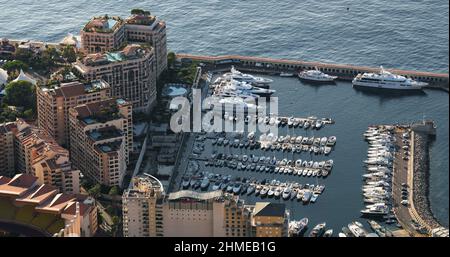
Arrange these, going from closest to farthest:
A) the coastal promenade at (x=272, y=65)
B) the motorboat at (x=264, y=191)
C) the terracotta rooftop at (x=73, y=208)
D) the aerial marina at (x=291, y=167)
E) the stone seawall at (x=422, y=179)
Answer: the terracotta rooftop at (x=73, y=208) < the stone seawall at (x=422, y=179) < the aerial marina at (x=291, y=167) < the motorboat at (x=264, y=191) < the coastal promenade at (x=272, y=65)

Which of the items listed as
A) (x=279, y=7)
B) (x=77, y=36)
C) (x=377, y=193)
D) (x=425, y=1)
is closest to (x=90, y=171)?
(x=377, y=193)

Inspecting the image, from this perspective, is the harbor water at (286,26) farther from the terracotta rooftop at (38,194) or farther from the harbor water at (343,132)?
the terracotta rooftop at (38,194)

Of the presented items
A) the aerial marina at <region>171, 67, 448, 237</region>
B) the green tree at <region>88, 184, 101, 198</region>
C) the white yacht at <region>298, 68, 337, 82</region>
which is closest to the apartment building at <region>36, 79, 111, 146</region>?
the green tree at <region>88, 184, 101, 198</region>

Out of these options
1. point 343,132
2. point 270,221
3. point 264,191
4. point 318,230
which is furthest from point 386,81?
point 270,221

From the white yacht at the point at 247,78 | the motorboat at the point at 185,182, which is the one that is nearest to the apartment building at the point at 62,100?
the motorboat at the point at 185,182

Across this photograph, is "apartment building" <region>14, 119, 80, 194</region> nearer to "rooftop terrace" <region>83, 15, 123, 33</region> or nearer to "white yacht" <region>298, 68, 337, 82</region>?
"rooftop terrace" <region>83, 15, 123, 33</region>
